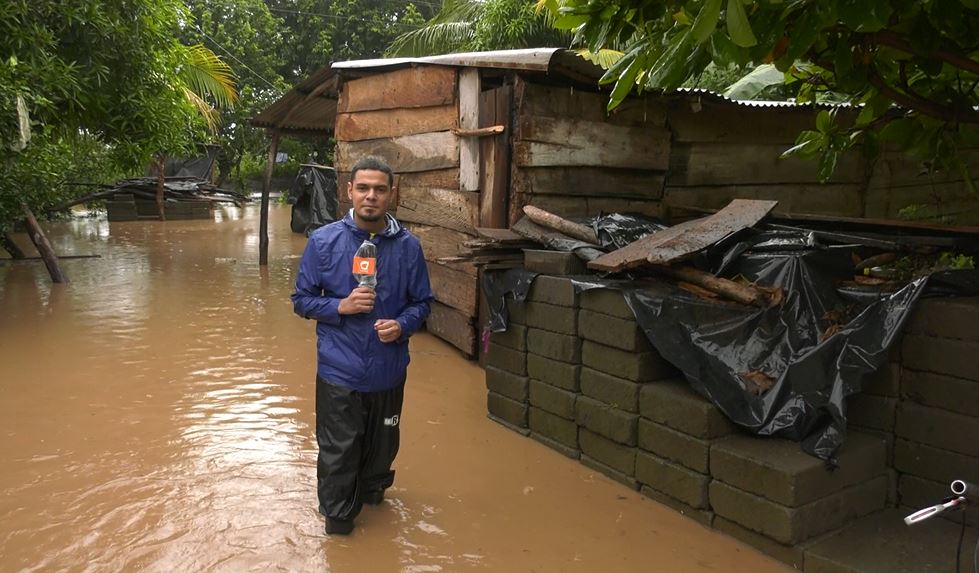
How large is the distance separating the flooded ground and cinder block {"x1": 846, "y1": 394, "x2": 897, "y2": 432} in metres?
1.03

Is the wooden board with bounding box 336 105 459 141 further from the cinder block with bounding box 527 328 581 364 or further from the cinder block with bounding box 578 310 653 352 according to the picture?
the cinder block with bounding box 578 310 653 352

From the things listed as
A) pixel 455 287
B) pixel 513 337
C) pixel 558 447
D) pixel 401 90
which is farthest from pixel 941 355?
pixel 401 90

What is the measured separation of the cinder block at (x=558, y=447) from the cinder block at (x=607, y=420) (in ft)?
0.71

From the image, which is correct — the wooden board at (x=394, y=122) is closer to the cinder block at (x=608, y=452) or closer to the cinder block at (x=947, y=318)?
the cinder block at (x=608, y=452)

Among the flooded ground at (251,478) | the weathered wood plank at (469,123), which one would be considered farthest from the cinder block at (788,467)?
the weathered wood plank at (469,123)

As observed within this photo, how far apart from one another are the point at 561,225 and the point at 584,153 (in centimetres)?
126

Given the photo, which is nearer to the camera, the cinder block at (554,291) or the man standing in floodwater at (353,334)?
the man standing in floodwater at (353,334)

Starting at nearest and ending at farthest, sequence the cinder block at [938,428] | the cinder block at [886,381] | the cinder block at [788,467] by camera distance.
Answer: the cinder block at [788,467]
the cinder block at [938,428]
the cinder block at [886,381]

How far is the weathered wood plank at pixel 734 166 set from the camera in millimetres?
7445

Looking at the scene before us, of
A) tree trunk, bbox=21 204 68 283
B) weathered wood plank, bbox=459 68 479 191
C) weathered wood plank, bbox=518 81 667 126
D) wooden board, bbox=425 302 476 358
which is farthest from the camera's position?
tree trunk, bbox=21 204 68 283

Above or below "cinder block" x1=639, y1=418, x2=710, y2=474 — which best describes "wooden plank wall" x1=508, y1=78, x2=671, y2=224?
above

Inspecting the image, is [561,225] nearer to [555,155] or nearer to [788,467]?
[555,155]

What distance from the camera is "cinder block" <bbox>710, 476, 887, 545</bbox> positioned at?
11.5 ft

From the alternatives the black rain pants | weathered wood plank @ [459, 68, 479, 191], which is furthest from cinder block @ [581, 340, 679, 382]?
weathered wood plank @ [459, 68, 479, 191]
